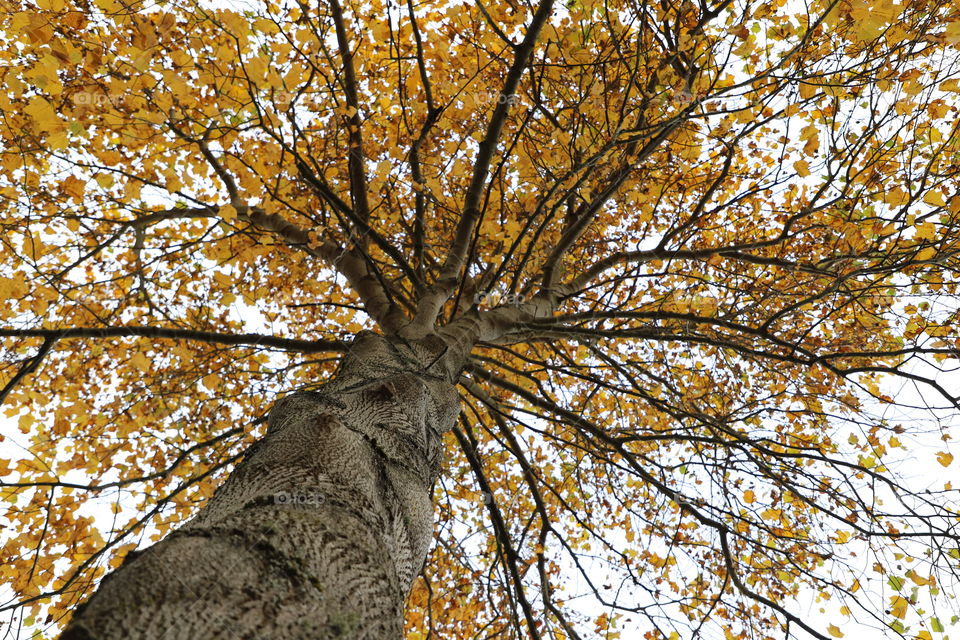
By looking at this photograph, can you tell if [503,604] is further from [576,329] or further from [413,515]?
[413,515]

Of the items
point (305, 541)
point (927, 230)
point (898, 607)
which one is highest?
point (927, 230)

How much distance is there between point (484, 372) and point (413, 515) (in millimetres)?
2080

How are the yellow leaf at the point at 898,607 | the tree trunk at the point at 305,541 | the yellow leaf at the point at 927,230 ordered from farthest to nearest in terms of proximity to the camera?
the yellow leaf at the point at 927,230 < the yellow leaf at the point at 898,607 < the tree trunk at the point at 305,541

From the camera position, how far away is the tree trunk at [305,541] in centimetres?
92

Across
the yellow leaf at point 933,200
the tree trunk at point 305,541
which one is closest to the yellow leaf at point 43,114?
the tree trunk at point 305,541

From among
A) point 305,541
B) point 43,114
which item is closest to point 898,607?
point 305,541

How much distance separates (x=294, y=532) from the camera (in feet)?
3.98

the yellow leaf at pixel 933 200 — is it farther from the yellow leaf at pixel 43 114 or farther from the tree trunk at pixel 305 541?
the yellow leaf at pixel 43 114

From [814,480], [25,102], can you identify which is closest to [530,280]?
[814,480]

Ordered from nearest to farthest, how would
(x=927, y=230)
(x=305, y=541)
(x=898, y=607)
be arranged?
(x=305, y=541) < (x=898, y=607) < (x=927, y=230)

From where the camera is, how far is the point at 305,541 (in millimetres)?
1201

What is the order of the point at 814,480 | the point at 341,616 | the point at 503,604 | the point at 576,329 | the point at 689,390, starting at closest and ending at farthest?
1. the point at 341,616
2. the point at 814,480
3. the point at 576,329
4. the point at 503,604
5. the point at 689,390

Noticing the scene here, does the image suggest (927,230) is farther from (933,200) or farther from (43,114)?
(43,114)

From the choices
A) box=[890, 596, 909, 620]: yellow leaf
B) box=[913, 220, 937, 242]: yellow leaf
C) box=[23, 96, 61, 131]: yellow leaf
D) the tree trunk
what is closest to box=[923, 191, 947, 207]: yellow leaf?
box=[913, 220, 937, 242]: yellow leaf
